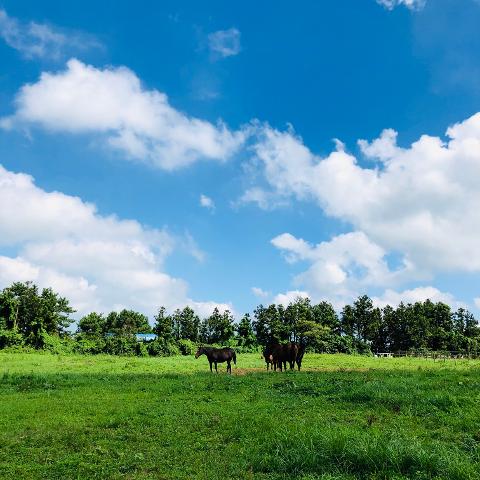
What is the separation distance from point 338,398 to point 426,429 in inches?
190

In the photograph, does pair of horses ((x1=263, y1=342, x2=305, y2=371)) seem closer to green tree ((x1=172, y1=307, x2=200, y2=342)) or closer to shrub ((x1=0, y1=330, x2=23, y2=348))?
shrub ((x1=0, y1=330, x2=23, y2=348))

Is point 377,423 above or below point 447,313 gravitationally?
below

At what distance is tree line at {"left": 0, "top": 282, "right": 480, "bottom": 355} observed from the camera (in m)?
67.6

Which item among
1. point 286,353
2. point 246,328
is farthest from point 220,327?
point 286,353

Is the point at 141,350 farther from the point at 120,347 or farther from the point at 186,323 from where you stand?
the point at 186,323

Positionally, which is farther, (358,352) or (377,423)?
(358,352)

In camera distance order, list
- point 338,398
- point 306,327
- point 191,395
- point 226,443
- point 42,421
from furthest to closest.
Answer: point 306,327 < point 191,395 < point 338,398 < point 42,421 < point 226,443

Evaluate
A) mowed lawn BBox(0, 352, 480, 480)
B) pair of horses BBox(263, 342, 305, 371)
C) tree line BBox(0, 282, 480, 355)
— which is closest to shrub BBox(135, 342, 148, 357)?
tree line BBox(0, 282, 480, 355)

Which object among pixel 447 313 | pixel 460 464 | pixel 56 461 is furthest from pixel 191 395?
pixel 447 313

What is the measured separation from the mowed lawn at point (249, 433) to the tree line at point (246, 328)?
165ft

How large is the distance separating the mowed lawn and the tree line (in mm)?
50369

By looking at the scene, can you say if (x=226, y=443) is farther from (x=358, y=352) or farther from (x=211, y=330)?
(x=211, y=330)

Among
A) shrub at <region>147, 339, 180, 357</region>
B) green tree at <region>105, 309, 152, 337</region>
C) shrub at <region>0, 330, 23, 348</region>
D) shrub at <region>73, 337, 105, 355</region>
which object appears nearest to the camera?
shrub at <region>0, 330, 23, 348</region>

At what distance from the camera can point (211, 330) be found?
405ft
